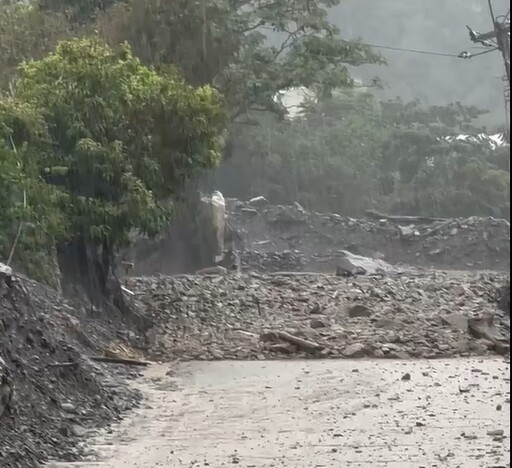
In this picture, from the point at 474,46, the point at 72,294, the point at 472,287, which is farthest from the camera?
the point at 472,287

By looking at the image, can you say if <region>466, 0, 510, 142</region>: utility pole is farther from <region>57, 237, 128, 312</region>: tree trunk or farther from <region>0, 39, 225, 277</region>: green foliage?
<region>57, 237, 128, 312</region>: tree trunk

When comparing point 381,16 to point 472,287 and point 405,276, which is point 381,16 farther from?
point 405,276

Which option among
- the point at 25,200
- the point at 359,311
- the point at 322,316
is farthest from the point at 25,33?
the point at 359,311

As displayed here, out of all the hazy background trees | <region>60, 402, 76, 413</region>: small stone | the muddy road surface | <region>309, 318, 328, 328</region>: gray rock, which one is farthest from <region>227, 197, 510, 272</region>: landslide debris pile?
<region>60, 402, 76, 413</region>: small stone

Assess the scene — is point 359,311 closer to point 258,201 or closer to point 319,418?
point 319,418

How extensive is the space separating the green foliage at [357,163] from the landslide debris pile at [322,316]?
98 centimetres

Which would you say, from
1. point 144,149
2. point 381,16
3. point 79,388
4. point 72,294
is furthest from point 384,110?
point 79,388

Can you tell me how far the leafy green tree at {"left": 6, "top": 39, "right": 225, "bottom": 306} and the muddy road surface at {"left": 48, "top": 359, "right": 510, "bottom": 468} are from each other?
1599 millimetres

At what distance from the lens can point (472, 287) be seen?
934cm

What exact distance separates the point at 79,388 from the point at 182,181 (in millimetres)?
3464

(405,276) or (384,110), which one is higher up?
(384,110)

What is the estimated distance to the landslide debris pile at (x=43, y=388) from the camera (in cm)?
446

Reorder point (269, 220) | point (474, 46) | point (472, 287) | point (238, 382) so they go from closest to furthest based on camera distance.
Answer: point (474, 46)
point (238, 382)
point (472, 287)
point (269, 220)

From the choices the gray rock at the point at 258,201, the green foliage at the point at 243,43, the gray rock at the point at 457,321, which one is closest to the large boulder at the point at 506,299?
the gray rock at the point at 457,321
